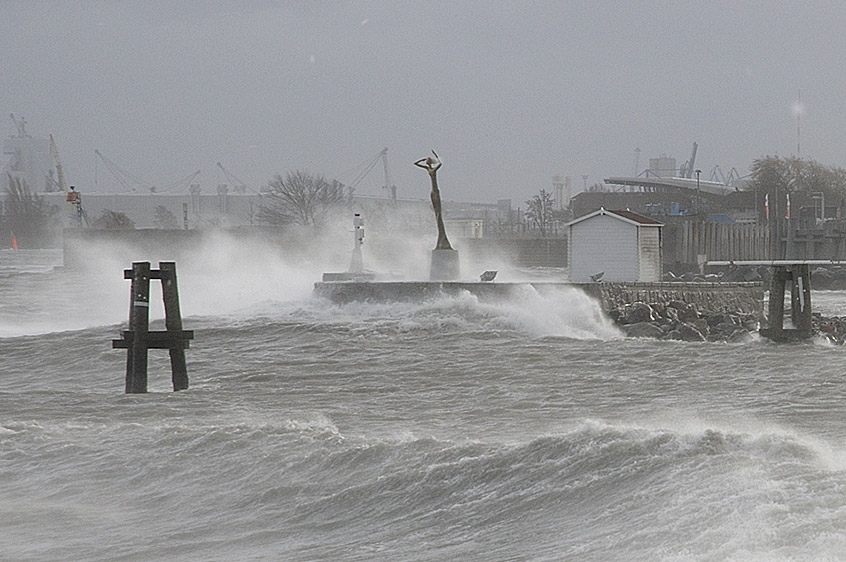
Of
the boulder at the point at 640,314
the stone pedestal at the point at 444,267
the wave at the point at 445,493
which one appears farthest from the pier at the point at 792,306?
the wave at the point at 445,493

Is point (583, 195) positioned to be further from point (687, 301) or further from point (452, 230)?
point (687, 301)

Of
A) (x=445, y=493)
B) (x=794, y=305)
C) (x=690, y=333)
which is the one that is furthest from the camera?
(x=794, y=305)

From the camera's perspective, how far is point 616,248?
97.7 feet

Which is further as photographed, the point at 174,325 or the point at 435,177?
the point at 435,177

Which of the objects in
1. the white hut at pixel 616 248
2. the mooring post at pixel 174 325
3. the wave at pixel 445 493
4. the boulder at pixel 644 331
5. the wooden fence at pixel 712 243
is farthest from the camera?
the wooden fence at pixel 712 243

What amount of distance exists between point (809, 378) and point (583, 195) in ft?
274

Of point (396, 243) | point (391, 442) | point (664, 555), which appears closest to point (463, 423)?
point (391, 442)

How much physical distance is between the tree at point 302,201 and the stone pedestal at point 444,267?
3164 inches

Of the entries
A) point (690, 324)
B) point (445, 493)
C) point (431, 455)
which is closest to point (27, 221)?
point (690, 324)

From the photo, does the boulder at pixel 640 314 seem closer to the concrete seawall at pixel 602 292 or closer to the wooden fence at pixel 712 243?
the concrete seawall at pixel 602 292

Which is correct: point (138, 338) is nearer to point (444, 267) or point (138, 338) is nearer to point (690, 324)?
point (690, 324)

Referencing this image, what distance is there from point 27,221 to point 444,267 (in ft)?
432

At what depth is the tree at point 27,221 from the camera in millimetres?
147125

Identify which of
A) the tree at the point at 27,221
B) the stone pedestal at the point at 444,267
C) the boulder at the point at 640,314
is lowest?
the boulder at the point at 640,314
